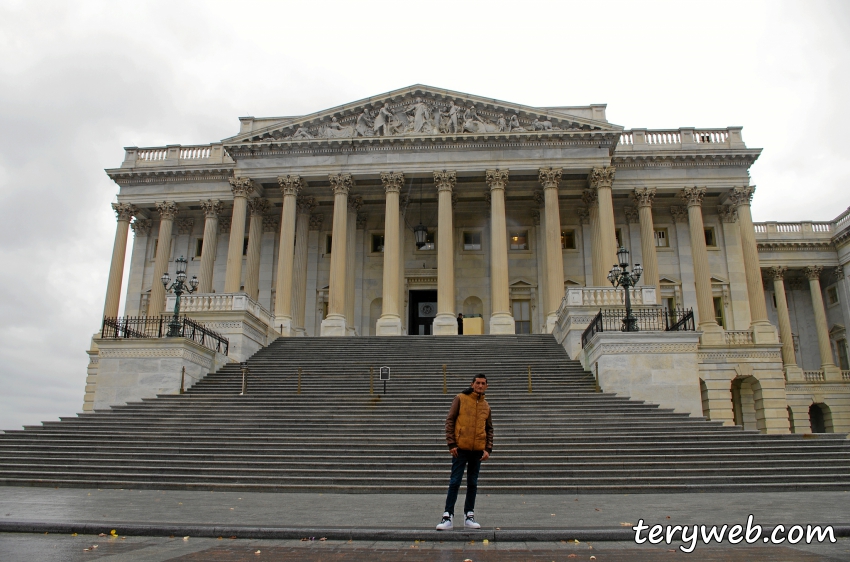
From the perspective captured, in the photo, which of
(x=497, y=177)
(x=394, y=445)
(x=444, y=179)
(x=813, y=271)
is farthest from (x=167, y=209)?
(x=813, y=271)

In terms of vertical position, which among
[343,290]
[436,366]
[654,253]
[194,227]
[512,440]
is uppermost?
[194,227]

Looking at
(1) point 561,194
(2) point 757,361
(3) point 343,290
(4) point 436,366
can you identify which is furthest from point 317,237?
(2) point 757,361

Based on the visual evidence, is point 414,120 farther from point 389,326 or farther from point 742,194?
point 742,194

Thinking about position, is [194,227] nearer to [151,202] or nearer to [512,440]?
[151,202]

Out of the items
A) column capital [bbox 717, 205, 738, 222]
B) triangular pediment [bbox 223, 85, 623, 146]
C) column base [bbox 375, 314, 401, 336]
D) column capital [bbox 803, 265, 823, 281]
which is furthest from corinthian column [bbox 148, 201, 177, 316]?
column capital [bbox 803, 265, 823, 281]

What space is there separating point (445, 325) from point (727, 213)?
71.0 feet

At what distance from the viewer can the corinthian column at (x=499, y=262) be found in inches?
1339

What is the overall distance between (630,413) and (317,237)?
28763 millimetres

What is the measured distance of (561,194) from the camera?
41.2m

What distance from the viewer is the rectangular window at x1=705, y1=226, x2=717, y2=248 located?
42.3 metres

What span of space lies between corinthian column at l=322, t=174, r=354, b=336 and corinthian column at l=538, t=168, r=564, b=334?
37.5 feet

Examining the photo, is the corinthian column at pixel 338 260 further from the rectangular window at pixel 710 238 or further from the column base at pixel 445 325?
the rectangular window at pixel 710 238

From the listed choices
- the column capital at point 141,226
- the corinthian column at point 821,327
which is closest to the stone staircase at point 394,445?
the column capital at point 141,226

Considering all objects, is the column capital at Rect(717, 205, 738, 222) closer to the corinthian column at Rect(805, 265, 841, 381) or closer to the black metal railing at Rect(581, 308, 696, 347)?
the corinthian column at Rect(805, 265, 841, 381)
